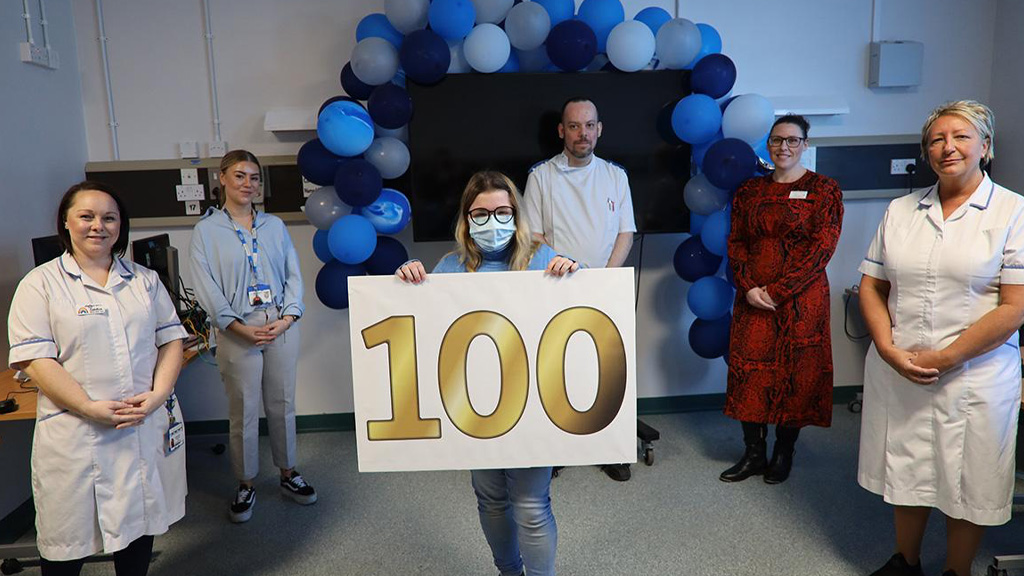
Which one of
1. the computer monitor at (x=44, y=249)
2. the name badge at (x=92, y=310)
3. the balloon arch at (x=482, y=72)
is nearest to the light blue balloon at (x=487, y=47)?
the balloon arch at (x=482, y=72)

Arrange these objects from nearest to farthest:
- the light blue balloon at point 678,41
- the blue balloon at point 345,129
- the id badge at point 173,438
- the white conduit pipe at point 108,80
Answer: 1. the id badge at point 173,438
2. the blue balloon at point 345,129
3. the light blue balloon at point 678,41
4. the white conduit pipe at point 108,80

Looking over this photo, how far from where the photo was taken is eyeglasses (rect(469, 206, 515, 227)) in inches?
78.1

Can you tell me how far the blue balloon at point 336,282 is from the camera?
3.37 metres

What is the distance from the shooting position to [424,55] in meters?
3.22

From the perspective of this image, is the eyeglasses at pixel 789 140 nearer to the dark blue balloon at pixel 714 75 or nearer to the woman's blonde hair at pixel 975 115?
the dark blue balloon at pixel 714 75

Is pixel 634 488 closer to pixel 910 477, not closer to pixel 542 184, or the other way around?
pixel 910 477

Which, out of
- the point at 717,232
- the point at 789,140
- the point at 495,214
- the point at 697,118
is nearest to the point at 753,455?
the point at 717,232

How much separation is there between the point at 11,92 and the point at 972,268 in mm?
3753

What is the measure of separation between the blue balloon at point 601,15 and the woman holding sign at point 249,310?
1698 millimetres

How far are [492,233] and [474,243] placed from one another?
75 millimetres

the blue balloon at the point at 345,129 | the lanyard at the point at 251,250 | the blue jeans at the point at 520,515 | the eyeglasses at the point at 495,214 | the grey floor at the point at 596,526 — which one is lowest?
the grey floor at the point at 596,526

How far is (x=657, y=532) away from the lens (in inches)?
111

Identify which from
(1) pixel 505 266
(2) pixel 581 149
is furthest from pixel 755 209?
(1) pixel 505 266

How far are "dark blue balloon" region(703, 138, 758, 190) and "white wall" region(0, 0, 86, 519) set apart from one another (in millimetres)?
3102
